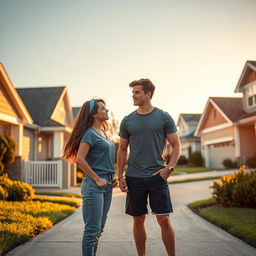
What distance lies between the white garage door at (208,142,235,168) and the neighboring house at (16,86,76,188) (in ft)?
44.8

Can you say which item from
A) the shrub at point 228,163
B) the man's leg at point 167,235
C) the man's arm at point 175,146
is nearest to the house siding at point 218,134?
the shrub at point 228,163

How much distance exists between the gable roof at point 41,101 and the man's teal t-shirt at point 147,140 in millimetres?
13397

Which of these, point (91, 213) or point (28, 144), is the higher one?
point (28, 144)

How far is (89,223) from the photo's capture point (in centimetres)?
287

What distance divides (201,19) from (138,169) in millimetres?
11640

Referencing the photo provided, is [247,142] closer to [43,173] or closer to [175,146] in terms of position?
[43,173]

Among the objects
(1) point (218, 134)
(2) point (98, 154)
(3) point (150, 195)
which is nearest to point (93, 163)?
(2) point (98, 154)

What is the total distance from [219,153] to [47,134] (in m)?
16.1

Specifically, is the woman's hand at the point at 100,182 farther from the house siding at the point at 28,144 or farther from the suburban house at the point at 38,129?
the house siding at the point at 28,144

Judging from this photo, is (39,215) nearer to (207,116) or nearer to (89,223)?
(89,223)

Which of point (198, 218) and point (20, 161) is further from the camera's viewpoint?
point (20, 161)

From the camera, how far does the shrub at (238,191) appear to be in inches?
283

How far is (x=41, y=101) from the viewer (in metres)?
18.4

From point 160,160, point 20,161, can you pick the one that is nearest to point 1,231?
point 160,160
